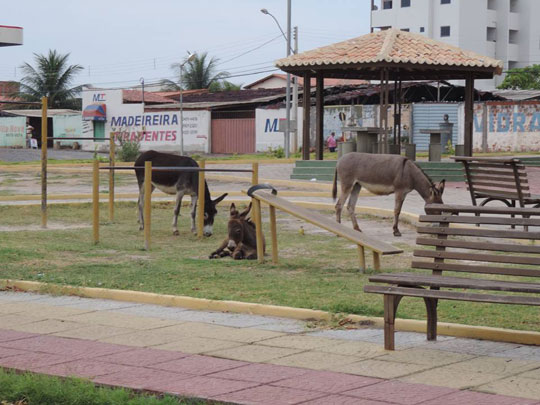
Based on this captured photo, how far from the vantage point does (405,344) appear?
7.65 meters

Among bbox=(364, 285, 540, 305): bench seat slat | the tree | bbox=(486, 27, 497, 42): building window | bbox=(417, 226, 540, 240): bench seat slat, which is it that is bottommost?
bbox=(364, 285, 540, 305): bench seat slat

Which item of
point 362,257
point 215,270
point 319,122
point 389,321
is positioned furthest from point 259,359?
point 319,122

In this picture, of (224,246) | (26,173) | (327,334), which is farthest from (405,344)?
(26,173)

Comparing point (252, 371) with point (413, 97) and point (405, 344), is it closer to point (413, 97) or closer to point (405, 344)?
Answer: point (405, 344)

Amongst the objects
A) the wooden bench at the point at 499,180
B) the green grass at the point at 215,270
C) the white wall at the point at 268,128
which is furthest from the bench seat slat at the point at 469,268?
the white wall at the point at 268,128

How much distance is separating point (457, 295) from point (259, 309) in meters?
2.39

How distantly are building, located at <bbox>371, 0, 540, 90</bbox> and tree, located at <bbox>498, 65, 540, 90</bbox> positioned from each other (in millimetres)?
5539

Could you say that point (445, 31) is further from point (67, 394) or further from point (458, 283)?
point (67, 394)

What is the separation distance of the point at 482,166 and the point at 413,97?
139 feet

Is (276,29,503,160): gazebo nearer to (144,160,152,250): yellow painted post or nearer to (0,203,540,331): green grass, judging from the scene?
(0,203,540,331): green grass

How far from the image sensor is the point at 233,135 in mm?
57812

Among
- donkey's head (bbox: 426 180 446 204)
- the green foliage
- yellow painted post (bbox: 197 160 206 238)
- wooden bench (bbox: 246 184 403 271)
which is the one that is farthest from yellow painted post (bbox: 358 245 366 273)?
the green foliage

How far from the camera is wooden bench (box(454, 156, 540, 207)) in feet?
47.6

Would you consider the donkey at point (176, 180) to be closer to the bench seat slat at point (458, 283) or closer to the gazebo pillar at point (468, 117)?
the bench seat slat at point (458, 283)
